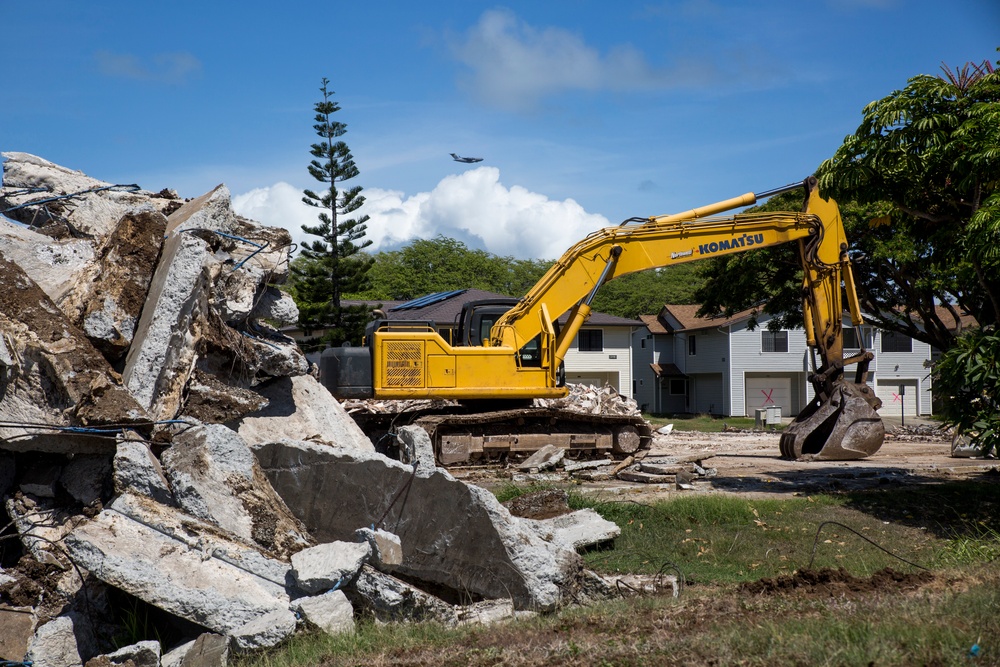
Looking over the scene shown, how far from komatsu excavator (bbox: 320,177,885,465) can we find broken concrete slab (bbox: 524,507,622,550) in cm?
586

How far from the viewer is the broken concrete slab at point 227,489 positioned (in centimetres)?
702

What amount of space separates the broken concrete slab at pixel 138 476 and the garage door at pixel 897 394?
41.1 meters

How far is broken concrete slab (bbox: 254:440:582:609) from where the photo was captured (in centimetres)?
664

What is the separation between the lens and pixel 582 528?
8.75 m

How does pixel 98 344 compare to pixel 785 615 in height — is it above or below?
above

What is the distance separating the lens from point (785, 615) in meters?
5.50

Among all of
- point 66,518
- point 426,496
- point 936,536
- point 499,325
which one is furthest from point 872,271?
point 66,518

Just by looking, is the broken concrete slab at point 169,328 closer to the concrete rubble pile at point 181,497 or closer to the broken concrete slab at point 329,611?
the concrete rubble pile at point 181,497

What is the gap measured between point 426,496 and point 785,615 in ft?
9.77

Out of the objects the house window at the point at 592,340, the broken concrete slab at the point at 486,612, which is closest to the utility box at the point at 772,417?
the house window at the point at 592,340

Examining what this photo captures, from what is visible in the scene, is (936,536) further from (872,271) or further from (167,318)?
(872,271)

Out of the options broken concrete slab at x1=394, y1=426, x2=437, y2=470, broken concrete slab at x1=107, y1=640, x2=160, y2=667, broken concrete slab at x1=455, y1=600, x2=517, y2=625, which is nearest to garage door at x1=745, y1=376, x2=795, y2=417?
broken concrete slab at x1=394, y1=426, x2=437, y2=470

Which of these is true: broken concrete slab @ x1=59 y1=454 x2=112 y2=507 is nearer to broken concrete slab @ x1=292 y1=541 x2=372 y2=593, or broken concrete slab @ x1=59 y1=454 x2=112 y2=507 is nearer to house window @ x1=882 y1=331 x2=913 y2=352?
broken concrete slab @ x1=292 y1=541 x2=372 y2=593

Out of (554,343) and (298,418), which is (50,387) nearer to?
(298,418)
